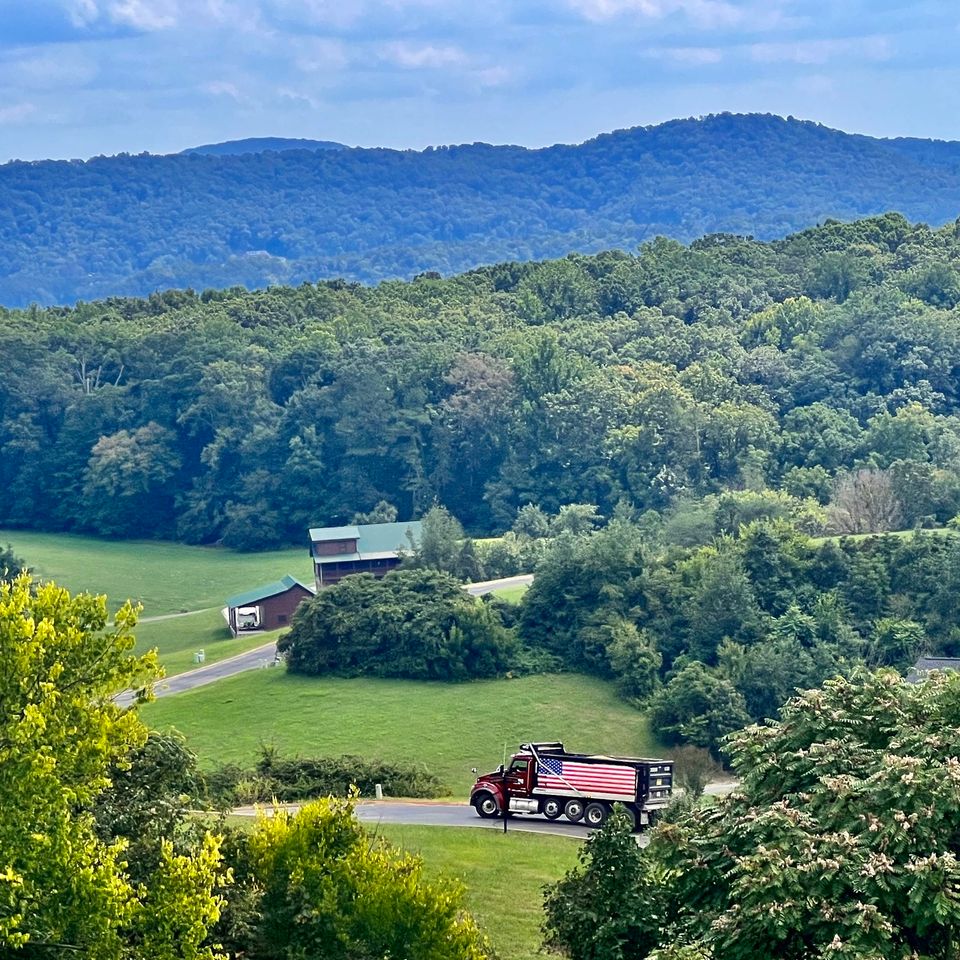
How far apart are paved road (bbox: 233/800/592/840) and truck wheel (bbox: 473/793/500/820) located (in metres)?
0.18

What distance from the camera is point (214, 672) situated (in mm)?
60656

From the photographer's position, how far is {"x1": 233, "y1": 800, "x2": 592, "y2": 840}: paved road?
34656mm

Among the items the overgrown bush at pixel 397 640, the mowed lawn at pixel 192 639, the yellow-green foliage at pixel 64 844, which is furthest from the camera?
the mowed lawn at pixel 192 639

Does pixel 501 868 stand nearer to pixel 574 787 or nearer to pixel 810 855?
pixel 574 787

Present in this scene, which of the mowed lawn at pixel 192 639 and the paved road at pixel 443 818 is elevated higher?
the paved road at pixel 443 818

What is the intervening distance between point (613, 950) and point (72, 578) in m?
68.1

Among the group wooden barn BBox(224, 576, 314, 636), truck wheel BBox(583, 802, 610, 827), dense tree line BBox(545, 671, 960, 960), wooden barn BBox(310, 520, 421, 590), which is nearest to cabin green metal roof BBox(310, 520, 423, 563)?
wooden barn BBox(310, 520, 421, 590)

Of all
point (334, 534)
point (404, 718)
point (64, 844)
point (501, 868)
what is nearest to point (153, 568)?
point (334, 534)

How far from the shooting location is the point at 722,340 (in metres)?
105

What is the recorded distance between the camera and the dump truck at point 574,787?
116 ft

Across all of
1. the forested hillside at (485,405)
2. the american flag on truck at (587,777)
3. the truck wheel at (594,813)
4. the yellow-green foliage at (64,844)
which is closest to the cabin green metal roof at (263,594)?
the forested hillside at (485,405)

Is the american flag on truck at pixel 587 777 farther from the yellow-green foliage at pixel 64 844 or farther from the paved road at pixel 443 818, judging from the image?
the yellow-green foliage at pixel 64 844

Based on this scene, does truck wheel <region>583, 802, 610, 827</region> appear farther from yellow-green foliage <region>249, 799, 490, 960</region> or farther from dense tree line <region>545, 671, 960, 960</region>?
yellow-green foliage <region>249, 799, 490, 960</region>

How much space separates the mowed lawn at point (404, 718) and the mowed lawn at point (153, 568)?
2560 centimetres
